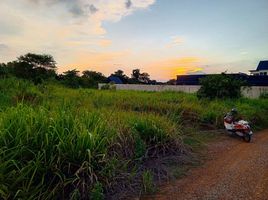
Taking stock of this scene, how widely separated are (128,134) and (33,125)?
174 cm

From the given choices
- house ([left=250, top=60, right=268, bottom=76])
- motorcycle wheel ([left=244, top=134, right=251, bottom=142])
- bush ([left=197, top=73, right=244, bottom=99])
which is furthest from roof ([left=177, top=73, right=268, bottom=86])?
house ([left=250, top=60, right=268, bottom=76])

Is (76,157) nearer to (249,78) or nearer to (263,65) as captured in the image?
(249,78)

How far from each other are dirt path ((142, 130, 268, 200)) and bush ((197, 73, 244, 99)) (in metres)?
8.12

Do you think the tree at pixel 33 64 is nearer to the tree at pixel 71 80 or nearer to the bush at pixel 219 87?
the tree at pixel 71 80

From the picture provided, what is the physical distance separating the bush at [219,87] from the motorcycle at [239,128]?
235 inches

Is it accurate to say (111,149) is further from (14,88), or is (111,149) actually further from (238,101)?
(238,101)

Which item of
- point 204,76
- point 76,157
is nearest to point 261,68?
point 204,76

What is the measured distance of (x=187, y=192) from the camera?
4852 millimetres

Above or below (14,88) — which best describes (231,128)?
below

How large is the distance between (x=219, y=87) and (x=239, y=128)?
667 centimetres

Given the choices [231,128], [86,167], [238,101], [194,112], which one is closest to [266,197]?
[86,167]

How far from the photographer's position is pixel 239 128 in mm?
9336

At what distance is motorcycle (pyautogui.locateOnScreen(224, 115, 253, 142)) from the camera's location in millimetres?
9205

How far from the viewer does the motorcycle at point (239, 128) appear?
30.2 feet
